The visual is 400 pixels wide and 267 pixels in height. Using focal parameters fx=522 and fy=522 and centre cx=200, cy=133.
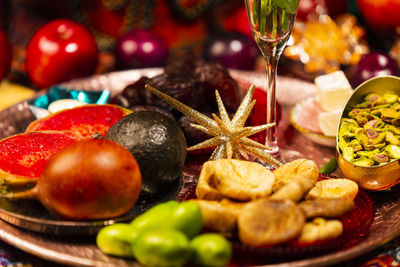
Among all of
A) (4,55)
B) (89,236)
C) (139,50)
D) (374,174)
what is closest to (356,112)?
(374,174)

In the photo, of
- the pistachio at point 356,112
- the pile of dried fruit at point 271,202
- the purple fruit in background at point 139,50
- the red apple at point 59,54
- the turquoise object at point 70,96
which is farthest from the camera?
the purple fruit in background at point 139,50

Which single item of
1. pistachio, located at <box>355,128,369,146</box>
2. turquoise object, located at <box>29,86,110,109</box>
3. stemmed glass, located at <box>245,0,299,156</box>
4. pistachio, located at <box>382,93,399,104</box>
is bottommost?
turquoise object, located at <box>29,86,110,109</box>

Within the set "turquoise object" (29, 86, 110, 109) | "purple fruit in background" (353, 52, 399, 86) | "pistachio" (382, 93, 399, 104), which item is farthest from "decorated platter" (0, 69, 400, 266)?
"purple fruit in background" (353, 52, 399, 86)

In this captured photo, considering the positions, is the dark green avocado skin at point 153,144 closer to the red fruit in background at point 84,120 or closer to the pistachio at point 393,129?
the red fruit in background at point 84,120

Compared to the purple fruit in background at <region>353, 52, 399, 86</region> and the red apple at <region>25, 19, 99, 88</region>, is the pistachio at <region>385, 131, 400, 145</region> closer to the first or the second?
the purple fruit in background at <region>353, 52, 399, 86</region>

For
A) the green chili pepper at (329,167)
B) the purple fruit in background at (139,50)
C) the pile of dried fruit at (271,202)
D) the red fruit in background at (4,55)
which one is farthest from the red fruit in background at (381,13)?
the red fruit in background at (4,55)

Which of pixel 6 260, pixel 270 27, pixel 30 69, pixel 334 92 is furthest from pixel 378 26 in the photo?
pixel 6 260
